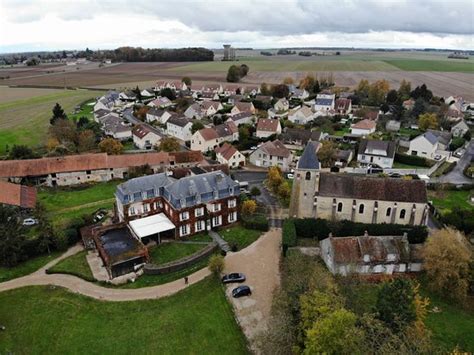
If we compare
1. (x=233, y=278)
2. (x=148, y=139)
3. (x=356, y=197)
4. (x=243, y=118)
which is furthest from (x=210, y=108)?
(x=233, y=278)

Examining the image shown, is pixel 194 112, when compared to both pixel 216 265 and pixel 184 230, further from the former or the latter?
pixel 216 265

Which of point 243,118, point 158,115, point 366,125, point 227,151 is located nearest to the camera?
point 227,151

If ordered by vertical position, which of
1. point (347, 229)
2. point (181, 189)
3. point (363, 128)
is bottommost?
point (347, 229)

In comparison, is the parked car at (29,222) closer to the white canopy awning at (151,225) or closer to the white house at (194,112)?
the white canopy awning at (151,225)

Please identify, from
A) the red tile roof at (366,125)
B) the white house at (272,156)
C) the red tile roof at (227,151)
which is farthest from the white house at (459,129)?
the red tile roof at (227,151)

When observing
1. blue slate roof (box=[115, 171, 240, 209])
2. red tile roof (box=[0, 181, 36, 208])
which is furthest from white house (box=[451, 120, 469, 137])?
red tile roof (box=[0, 181, 36, 208])

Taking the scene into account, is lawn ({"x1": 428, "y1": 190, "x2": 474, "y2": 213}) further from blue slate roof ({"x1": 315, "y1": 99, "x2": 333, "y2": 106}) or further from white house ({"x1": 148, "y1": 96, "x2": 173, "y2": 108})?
white house ({"x1": 148, "y1": 96, "x2": 173, "y2": 108})
